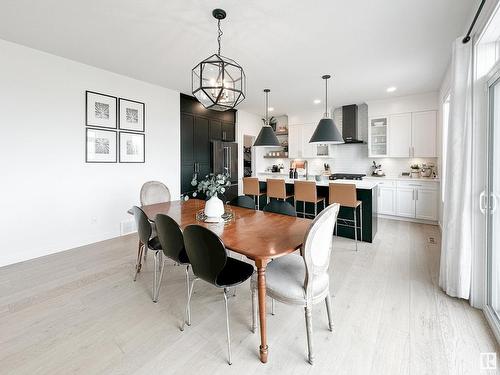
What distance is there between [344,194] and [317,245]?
236 centimetres

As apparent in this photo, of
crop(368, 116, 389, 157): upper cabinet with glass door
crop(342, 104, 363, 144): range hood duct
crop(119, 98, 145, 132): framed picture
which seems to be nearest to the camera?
crop(119, 98, 145, 132): framed picture

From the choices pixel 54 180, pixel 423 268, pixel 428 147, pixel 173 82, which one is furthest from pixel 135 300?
pixel 428 147

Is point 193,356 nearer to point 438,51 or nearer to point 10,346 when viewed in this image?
point 10,346

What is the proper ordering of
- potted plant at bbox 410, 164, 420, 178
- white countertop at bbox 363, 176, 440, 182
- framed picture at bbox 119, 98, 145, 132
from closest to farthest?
framed picture at bbox 119, 98, 145, 132 → white countertop at bbox 363, 176, 440, 182 → potted plant at bbox 410, 164, 420, 178

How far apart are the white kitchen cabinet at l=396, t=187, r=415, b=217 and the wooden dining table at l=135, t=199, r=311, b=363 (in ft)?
13.2

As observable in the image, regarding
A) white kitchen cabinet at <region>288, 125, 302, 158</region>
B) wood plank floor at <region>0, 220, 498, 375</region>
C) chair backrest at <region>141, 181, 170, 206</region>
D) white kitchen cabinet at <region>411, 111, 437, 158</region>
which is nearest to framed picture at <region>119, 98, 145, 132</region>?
chair backrest at <region>141, 181, 170, 206</region>

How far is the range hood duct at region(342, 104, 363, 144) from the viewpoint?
6203 millimetres

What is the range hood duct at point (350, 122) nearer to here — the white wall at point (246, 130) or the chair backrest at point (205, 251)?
the white wall at point (246, 130)

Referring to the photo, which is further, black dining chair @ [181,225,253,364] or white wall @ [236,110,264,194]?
white wall @ [236,110,264,194]

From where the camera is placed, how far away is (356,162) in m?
6.44

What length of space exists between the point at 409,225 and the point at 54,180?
629 cm

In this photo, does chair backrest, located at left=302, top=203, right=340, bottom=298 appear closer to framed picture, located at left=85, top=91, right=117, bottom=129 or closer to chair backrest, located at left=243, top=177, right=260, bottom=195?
chair backrest, located at left=243, top=177, right=260, bottom=195

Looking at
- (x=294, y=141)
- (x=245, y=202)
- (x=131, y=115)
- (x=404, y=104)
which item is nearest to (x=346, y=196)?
(x=245, y=202)

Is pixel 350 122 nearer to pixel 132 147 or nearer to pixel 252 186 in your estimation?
pixel 252 186
